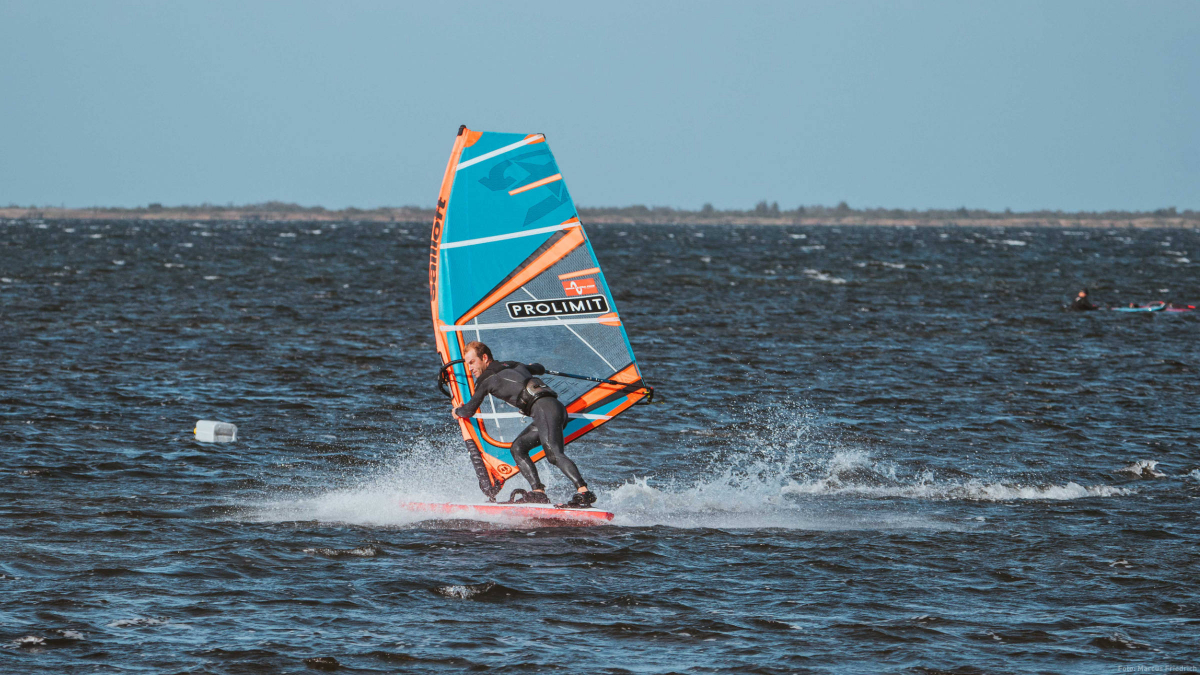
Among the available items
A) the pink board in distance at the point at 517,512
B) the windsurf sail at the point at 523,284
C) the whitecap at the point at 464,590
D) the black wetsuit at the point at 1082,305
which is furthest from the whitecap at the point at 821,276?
the whitecap at the point at 464,590

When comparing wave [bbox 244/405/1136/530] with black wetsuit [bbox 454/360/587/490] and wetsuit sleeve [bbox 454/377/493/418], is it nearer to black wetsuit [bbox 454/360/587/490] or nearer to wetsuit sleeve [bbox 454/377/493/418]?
black wetsuit [bbox 454/360/587/490]

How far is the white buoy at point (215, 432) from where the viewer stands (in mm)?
16688

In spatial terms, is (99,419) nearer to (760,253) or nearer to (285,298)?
(285,298)

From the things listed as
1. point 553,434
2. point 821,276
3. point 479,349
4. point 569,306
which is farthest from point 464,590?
point 821,276

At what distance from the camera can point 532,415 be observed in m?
12.7

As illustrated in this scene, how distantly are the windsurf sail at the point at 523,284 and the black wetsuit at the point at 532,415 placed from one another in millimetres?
704

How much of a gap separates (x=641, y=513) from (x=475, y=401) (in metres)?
2.17

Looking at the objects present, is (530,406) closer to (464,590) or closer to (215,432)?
(464,590)

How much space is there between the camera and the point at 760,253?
83.9 meters

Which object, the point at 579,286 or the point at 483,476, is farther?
the point at 483,476

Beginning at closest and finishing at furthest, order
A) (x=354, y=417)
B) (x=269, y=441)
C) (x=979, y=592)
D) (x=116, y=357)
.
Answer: (x=979, y=592) → (x=269, y=441) → (x=354, y=417) → (x=116, y=357)

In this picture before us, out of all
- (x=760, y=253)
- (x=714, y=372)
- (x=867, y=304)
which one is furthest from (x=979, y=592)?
(x=760, y=253)

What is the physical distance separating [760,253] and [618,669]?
252 feet

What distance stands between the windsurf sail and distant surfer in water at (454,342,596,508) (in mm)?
688
